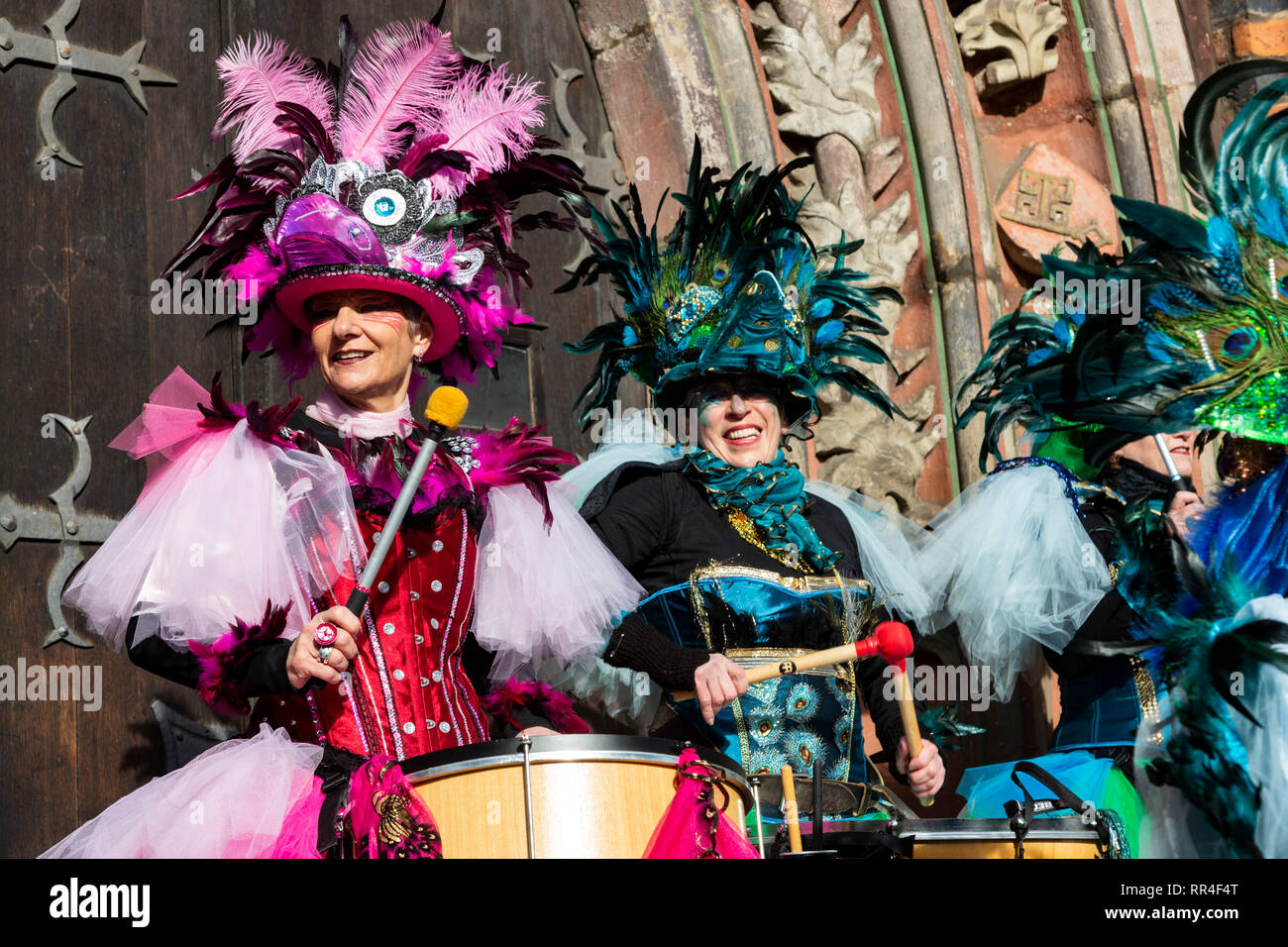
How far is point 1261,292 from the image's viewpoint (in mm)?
3961

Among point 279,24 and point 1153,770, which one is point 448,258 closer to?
point 279,24

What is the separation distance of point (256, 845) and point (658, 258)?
1.92m

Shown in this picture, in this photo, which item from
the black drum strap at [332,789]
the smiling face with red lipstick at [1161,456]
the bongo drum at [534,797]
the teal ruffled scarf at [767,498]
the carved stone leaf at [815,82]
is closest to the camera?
the bongo drum at [534,797]

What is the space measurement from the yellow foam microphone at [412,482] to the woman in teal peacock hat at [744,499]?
2.52 ft

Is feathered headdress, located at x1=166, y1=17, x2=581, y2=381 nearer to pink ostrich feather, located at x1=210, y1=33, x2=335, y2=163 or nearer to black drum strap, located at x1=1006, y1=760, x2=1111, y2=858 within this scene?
pink ostrich feather, located at x1=210, y1=33, x2=335, y2=163

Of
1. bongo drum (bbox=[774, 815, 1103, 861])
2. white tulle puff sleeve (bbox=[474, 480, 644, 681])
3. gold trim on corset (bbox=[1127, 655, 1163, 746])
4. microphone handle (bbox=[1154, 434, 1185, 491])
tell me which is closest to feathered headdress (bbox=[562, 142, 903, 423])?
white tulle puff sleeve (bbox=[474, 480, 644, 681])

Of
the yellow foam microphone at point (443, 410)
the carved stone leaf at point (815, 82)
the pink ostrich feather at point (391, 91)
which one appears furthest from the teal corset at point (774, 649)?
the carved stone leaf at point (815, 82)

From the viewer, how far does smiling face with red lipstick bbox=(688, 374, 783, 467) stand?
12.9 ft

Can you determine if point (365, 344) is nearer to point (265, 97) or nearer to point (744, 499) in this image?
point (265, 97)

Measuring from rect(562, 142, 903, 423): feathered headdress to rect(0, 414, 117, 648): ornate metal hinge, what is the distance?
4.14 ft

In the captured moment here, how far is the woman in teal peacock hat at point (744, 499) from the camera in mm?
3701

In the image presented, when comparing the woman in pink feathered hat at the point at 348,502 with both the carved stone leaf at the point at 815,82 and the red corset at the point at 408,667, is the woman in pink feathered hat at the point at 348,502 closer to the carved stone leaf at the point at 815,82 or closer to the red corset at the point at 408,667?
the red corset at the point at 408,667
